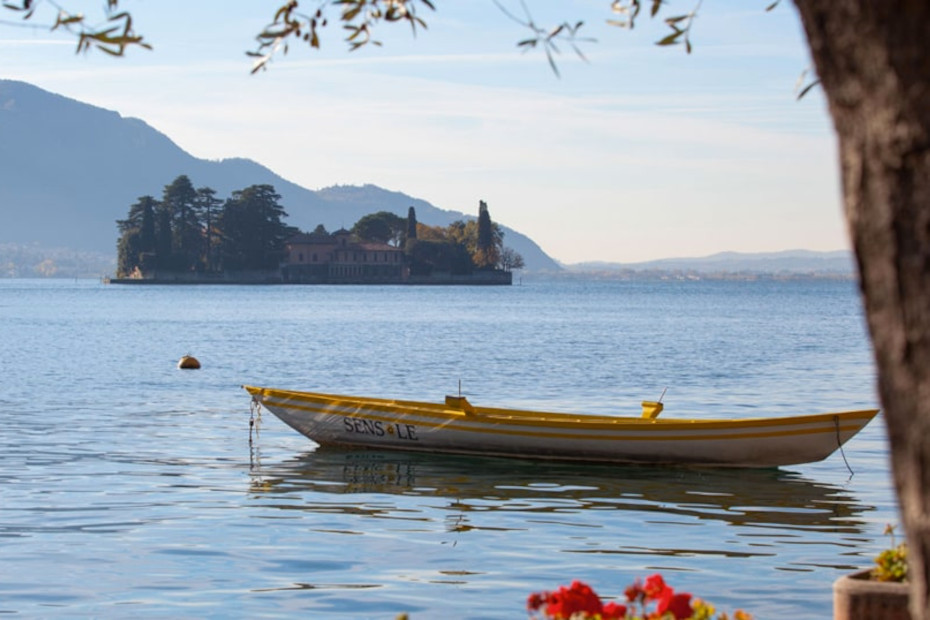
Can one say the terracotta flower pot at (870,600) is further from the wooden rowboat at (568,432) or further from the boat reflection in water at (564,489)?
the wooden rowboat at (568,432)

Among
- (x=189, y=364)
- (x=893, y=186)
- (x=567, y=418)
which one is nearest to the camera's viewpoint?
(x=893, y=186)

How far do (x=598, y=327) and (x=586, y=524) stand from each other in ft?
242

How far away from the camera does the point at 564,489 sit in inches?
752

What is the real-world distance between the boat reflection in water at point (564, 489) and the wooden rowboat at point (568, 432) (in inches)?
8.7

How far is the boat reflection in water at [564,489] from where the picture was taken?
694 inches

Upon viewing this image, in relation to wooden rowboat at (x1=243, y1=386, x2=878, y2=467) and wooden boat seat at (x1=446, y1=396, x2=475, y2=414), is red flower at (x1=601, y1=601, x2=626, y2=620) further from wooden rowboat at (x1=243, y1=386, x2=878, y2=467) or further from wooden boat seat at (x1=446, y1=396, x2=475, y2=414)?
wooden boat seat at (x1=446, y1=396, x2=475, y2=414)

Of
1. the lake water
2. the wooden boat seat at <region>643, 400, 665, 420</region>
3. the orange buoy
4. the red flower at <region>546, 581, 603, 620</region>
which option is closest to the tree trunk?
the red flower at <region>546, 581, 603, 620</region>

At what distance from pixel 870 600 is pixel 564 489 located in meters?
13.6

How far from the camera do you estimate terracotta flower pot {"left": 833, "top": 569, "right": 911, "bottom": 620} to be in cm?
557

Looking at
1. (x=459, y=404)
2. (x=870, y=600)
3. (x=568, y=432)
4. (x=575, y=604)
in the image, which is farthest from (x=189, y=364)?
(x=870, y=600)

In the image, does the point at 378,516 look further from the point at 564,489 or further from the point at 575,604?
the point at 575,604

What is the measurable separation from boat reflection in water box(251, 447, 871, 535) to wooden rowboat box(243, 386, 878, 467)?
220 millimetres

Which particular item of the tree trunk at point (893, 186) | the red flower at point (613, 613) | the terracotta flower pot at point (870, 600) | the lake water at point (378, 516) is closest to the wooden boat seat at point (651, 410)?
the lake water at point (378, 516)

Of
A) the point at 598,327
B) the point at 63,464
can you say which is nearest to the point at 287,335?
the point at 598,327
